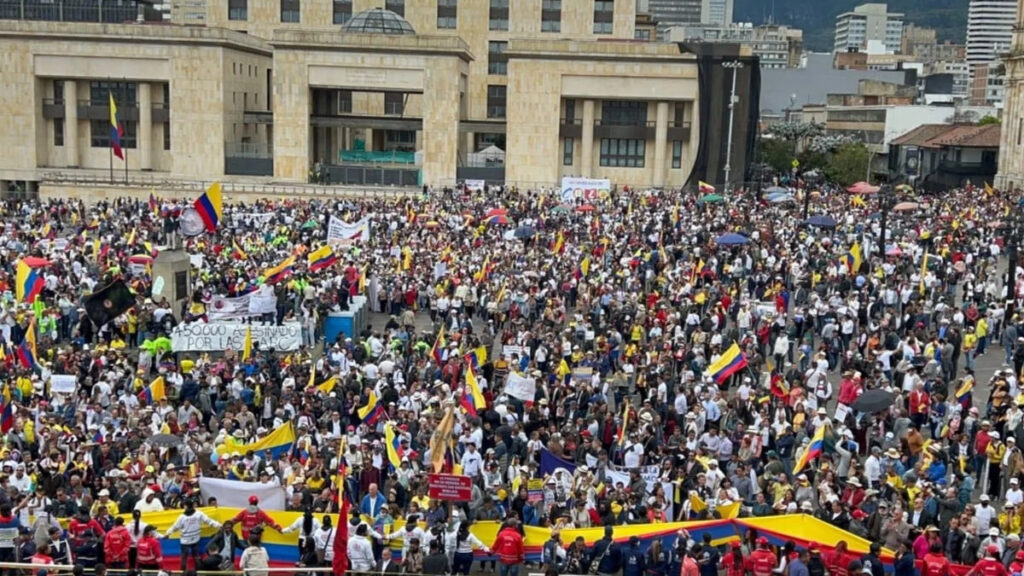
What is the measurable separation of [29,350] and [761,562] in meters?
15.9

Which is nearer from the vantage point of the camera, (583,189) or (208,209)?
(208,209)

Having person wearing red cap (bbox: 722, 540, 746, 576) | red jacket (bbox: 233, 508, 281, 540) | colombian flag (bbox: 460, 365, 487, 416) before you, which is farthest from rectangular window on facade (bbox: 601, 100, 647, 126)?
person wearing red cap (bbox: 722, 540, 746, 576)

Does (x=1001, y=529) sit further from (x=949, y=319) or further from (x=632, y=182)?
(x=632, y=182)

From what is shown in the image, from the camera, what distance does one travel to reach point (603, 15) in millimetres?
79250

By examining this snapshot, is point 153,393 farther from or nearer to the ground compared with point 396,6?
nearer to the ground

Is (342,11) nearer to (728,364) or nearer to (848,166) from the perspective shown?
(848,166)

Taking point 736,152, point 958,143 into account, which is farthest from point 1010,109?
point 736,152

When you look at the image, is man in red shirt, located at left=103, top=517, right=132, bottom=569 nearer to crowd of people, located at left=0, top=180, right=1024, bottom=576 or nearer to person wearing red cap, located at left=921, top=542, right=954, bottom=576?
crowd of people, located at left=0, top=180, right=1024, bottom=576

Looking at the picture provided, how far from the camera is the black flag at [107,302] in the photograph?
26.9 meters

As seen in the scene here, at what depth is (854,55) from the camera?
142 m

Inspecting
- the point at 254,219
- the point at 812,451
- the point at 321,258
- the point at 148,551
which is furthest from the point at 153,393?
the point at 254,219

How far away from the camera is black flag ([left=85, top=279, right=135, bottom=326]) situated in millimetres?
26859

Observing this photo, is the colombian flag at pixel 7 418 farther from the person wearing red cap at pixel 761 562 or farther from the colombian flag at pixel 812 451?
the colombian flag at pixel 812 451

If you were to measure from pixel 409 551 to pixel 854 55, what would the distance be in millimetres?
136256
